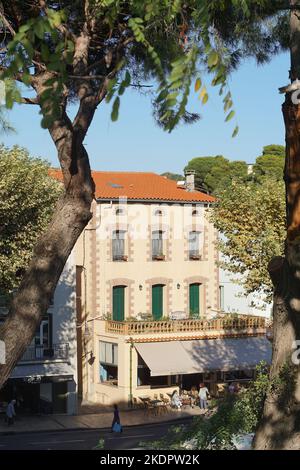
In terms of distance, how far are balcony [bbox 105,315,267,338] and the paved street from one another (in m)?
5.70

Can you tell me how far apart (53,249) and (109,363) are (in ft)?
92.4

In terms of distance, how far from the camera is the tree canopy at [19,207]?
2309 cm

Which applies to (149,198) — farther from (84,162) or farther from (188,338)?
(84,162)

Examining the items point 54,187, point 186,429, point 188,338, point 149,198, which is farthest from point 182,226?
point 186,429

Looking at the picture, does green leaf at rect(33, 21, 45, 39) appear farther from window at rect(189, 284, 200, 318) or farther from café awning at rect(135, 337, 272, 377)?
window at rect(189, 284, 200, 318)

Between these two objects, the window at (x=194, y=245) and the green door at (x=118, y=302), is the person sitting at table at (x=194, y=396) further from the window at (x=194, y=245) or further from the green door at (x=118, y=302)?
the window at (x=194, y=245)

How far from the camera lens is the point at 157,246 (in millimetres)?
36688

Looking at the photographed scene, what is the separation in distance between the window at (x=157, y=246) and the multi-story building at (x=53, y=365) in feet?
16.5

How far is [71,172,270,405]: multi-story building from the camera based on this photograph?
34125mm

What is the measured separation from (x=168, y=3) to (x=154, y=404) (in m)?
28.5

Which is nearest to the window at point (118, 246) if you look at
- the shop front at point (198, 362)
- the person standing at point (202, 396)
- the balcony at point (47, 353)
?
the shop front at point (198, 362)

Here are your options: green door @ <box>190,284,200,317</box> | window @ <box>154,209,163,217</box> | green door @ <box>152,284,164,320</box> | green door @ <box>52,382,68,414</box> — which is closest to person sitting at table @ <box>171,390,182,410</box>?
green door @ <box>152,284,164,320</box>

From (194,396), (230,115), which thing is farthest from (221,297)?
(230,115)
